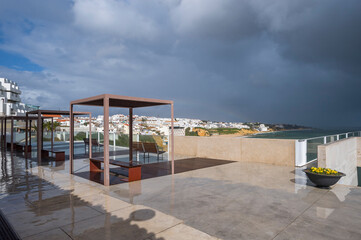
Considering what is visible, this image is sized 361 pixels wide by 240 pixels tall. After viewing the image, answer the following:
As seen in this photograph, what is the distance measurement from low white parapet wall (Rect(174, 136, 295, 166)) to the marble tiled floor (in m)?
2.30

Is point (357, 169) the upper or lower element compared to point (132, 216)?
lower

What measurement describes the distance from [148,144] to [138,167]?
11.6 ft

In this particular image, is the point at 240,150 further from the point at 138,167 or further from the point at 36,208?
the point at 36,208

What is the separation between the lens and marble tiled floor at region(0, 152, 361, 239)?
11.0 feet

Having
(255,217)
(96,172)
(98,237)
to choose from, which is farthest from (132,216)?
(96,172)

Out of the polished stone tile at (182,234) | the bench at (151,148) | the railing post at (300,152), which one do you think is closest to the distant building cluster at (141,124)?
the bench at (151,148)

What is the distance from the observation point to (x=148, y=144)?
33.8 ft

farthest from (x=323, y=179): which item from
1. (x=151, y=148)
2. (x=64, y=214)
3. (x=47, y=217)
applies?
(x=151, y=148)

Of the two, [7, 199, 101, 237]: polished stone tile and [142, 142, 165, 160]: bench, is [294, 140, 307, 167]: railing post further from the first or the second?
[7, 199, 101, 237]: polished stone tile

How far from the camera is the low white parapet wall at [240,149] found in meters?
9.00

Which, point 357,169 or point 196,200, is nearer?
point 196,200

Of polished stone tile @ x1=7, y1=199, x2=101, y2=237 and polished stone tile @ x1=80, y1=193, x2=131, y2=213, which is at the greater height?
polished stone tile @ x1=7, y1=199, x2=101, y2=237

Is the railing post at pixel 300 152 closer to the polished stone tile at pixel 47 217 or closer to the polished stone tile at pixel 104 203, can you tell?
the polished stone tile at pixel 104 203

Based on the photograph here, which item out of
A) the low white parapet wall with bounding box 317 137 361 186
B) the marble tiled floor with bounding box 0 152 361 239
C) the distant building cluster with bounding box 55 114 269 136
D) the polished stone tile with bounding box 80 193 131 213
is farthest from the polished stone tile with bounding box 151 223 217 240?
the low white parapet wall with bounding box 317 137 361 186
